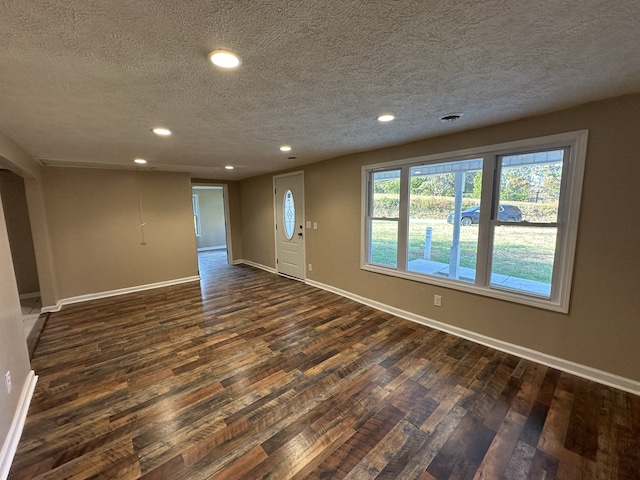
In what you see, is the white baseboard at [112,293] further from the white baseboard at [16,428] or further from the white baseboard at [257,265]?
the white baseboard at [16,428]

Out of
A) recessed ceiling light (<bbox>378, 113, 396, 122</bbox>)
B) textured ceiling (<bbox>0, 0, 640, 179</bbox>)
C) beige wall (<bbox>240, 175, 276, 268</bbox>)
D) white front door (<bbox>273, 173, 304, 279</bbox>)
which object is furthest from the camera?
beige wall (<bbox>240, 175, 276, 268</bbox>)

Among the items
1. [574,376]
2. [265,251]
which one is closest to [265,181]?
[265,251]

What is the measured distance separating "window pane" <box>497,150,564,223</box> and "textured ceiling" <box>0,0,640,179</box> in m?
0.42

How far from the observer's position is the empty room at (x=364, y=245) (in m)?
1.20

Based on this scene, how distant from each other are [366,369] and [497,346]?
141 cm

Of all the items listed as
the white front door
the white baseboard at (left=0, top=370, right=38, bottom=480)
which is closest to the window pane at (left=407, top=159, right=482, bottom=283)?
the white front door

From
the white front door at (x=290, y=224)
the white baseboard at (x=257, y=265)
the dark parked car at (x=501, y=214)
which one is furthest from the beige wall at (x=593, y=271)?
the white baseboard at (x=257, y=265)

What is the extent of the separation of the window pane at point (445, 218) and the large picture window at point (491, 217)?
0.04 ft

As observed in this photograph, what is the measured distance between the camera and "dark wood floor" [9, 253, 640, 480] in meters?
1.51

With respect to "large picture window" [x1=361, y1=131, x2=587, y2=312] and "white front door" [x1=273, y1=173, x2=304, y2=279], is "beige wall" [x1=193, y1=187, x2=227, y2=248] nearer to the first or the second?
"white front door" [x1=273, y1=173, x2=304, y2=279]

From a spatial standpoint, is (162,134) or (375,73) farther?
(162,134)

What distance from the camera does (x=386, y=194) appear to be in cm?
363

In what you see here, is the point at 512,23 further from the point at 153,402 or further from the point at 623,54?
the point at 153,402

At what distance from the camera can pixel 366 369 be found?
2389mm
